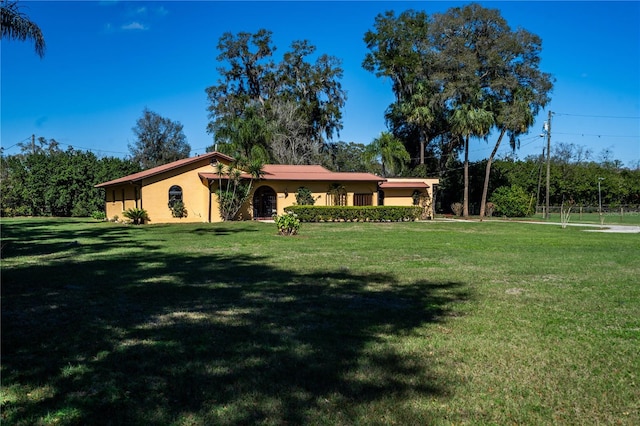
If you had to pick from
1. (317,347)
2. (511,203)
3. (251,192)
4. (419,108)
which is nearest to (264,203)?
(251,192)

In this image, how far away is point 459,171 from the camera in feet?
153

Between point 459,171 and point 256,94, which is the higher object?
point 256,94

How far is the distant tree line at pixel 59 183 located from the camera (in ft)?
127

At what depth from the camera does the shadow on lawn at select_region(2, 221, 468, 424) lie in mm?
3137

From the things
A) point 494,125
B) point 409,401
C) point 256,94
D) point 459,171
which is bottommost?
point 409,401

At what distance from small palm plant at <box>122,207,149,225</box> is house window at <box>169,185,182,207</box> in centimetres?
175

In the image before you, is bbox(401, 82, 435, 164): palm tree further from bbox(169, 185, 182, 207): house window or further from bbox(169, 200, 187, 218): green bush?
bbox(169, 200, 187, 218): green bush

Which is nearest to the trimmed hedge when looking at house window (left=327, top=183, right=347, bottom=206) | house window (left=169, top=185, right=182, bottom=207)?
house window (left=327, top=183, right=347, bottom=206)

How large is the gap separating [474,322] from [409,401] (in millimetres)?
2512

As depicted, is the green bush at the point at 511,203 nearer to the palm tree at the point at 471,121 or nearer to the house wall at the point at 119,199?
the palm tree at the point at 471,121

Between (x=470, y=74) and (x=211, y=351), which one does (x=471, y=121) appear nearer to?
(x=470, y=74)

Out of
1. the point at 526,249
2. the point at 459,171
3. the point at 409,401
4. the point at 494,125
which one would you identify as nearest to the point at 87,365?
the point at 409,401

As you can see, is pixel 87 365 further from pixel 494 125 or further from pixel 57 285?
pixel 494 125

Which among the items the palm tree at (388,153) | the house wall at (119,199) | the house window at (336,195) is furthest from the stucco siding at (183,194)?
the palm tree at (388,153)
